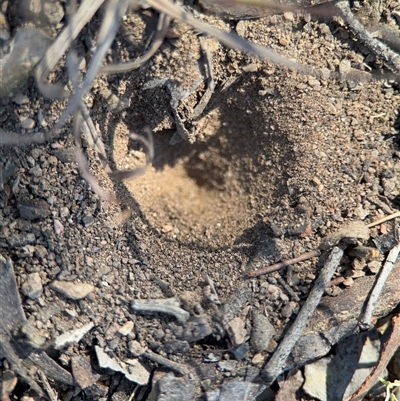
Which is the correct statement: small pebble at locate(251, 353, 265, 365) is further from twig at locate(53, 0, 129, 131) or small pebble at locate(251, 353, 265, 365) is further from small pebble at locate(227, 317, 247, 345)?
twig at locate(53, 0, 129, 131)

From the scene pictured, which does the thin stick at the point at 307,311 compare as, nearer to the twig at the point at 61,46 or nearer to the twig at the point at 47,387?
the twig at the point at 47,387

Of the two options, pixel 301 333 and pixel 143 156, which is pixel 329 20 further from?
pixel 301 333

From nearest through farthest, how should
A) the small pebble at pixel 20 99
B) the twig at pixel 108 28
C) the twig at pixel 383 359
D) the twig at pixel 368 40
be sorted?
the twig at pixel 108 28 → the small pebble at pixel 20 99 → the twig at pixel 368 40 → the twig at pixel 383 359

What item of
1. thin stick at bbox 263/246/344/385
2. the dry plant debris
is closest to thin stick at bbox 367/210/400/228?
the dry plant debris

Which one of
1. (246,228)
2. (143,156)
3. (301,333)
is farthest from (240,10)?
(301,333)

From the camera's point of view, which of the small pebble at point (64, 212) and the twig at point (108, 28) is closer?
the twig at point (108, 28)

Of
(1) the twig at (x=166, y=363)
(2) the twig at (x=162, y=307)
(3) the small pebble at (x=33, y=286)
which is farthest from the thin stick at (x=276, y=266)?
(3) the small pebble at (x=33, y=286)
